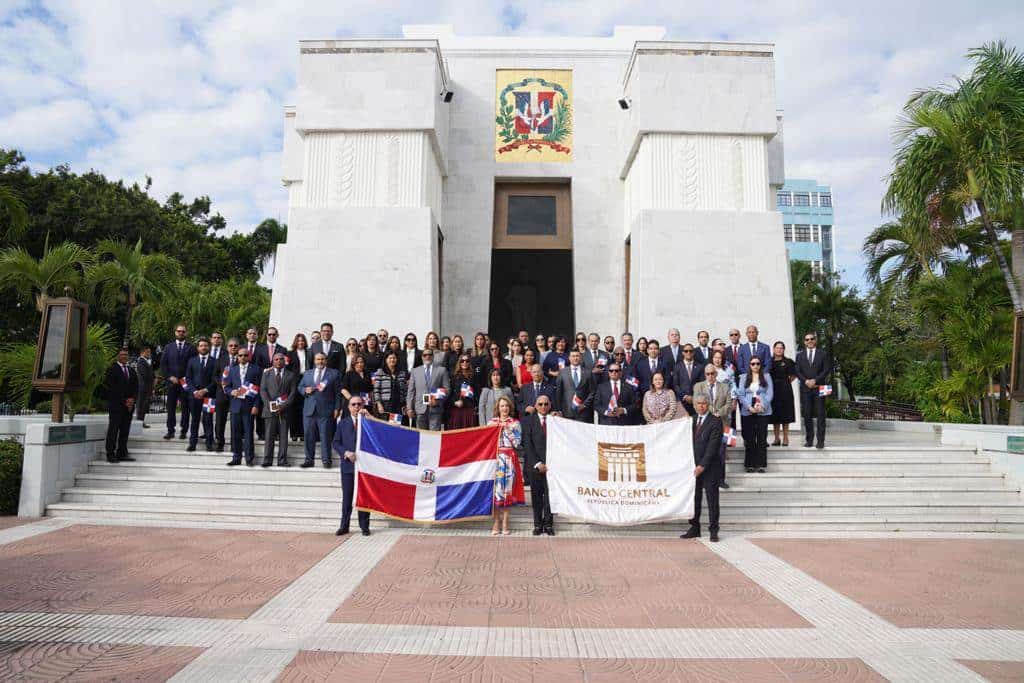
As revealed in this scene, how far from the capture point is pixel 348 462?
8258 millimetres

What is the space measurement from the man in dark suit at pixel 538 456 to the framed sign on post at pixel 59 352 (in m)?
6.96

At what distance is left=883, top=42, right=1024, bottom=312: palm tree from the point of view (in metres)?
11.8

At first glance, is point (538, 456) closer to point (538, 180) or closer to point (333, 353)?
point (333, 353)

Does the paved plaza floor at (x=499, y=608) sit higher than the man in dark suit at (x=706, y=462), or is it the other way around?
the man in dark suit at (x=706, y=462)

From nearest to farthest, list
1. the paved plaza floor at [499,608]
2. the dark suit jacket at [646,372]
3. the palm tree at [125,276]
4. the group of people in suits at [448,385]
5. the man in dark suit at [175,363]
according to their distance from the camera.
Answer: the paved plaza floor at [499,608]
the group of people in suits at [448,385]
the dark suit jacket at [646,372]
the man in dark suit at [175,363]
the palm tree at [125,276]

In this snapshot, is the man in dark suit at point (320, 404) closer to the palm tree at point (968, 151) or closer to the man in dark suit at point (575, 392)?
the man in dark suit at point (575, 392)

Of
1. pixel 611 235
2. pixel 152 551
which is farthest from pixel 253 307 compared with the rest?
pixel 152 551

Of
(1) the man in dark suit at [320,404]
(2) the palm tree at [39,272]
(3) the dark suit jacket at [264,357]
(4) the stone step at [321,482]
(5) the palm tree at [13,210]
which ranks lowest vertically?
(4) the stone step at [321,482]

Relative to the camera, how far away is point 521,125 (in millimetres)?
18938

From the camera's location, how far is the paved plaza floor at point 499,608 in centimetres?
424

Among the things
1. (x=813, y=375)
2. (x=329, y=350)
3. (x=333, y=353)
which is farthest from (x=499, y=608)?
(x=813, y=375)

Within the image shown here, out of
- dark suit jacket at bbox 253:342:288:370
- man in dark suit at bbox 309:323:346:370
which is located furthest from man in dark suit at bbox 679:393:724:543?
dark suit jacket at bbox 253:342:288:370

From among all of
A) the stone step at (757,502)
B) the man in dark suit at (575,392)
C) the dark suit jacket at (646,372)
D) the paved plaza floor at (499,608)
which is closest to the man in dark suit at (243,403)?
the stone step at (757,502)

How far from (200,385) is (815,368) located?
10164 millimetres
